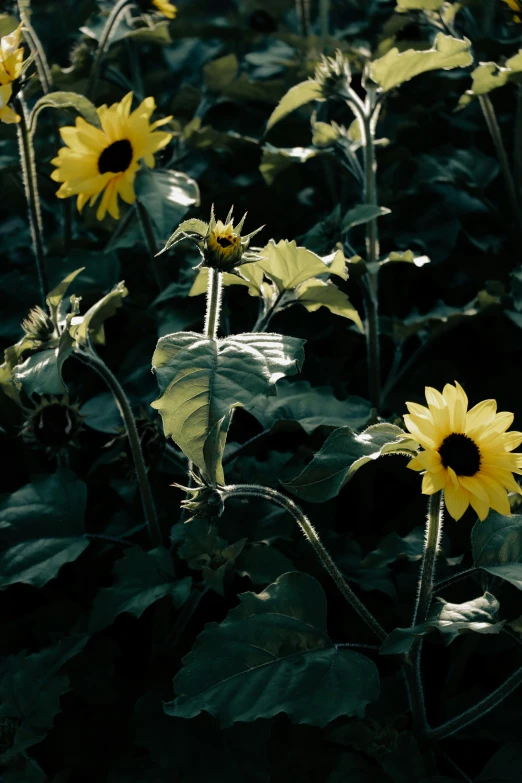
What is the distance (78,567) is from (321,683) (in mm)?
544

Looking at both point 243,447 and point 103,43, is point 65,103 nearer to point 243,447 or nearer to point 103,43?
point 103,43

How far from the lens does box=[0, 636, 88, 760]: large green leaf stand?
1067 millimetres

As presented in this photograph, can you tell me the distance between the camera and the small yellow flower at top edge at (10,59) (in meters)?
1.22

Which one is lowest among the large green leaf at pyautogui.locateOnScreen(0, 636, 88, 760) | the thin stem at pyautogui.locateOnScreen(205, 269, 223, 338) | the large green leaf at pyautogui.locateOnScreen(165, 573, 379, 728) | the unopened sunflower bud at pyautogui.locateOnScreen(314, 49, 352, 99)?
the large green leaf at pyautogui.locateOnScreen(0, 636, 88, 760)

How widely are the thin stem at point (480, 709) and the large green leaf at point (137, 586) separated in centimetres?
36

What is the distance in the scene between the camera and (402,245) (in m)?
1.64

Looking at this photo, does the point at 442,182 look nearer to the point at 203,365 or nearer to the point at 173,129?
the point at 173,129

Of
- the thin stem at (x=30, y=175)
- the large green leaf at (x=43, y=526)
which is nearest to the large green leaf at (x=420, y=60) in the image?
the thin stem at (x=30, y=175)

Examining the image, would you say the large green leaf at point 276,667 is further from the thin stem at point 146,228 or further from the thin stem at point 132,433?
the thin stem at point 146,228

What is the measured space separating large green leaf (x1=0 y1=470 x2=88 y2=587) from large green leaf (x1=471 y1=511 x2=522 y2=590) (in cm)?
55

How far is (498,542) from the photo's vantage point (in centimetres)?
99

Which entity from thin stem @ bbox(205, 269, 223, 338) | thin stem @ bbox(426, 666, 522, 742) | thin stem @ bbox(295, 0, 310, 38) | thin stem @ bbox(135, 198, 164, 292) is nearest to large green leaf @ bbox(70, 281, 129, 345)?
thin stem @ bbox(205, 269, 223, 338)

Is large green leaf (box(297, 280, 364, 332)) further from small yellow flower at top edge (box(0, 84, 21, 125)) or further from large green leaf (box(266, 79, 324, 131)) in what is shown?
small yellow flower at top edge (box(0, 84, 21, 125))

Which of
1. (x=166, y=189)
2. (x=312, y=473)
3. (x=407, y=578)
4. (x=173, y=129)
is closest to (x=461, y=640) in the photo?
(x=407, y=578)
